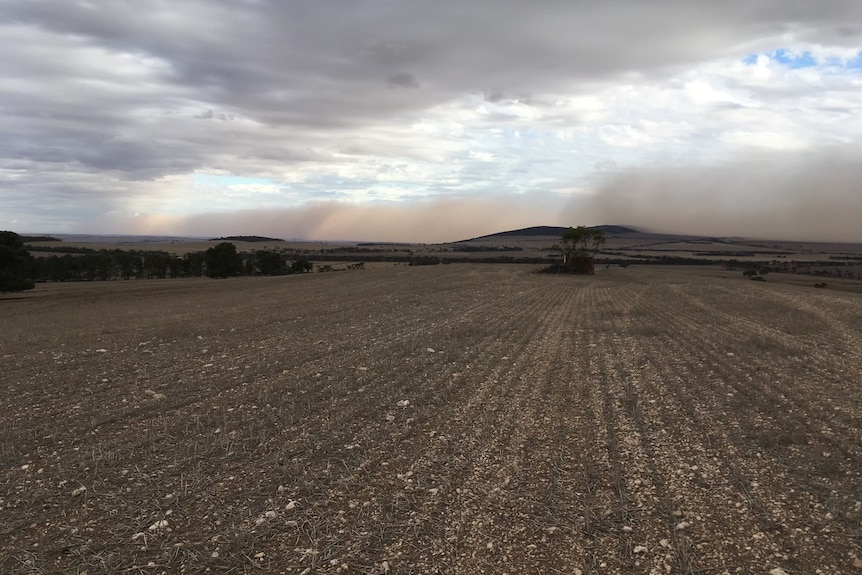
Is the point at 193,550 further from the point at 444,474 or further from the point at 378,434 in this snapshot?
the point at 378,434

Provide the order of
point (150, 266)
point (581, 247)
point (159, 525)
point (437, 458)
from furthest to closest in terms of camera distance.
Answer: point (150, 266), point (581, 247), point (437, 458), point (159, 525)

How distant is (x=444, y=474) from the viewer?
696 centimetres

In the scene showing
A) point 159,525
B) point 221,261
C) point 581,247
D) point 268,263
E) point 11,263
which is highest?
point 581,247

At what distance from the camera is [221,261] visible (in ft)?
274

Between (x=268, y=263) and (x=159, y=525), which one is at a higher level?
(x=268, y=263)

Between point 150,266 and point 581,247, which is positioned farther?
point 150,266

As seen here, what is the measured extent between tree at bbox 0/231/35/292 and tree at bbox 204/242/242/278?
111 feet

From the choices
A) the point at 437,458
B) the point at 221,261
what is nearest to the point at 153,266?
the point at 221,261

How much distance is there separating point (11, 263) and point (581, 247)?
2213 inches

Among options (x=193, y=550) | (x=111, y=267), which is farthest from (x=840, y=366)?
(x=111, y=267)

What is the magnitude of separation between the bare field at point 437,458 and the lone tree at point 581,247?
47073 mm

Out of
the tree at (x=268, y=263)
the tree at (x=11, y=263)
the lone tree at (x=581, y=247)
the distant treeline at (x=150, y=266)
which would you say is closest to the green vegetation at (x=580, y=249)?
the lone tree at (x=581, y=247)

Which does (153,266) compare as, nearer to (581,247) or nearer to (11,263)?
(11,263)

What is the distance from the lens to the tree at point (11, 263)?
4741 cm
